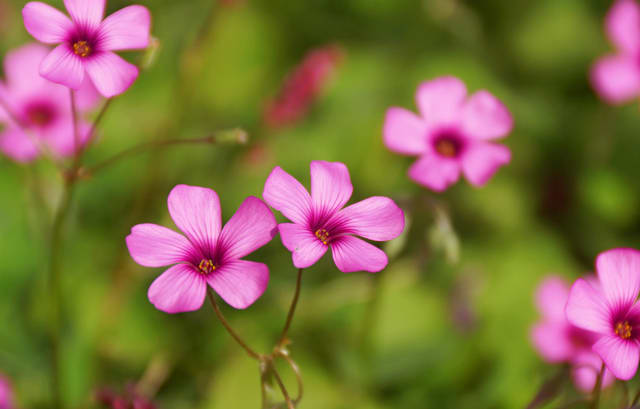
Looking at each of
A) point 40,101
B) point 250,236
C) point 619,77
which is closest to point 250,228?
point 250,236

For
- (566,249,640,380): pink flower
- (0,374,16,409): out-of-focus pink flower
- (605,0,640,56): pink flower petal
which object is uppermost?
(605,0,640,56): pink flower petal

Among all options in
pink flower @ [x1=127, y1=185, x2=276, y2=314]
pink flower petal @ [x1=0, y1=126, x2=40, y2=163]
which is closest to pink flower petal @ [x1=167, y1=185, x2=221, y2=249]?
pink flower @ [x1=127, y1=185, x2=276, y2=314]

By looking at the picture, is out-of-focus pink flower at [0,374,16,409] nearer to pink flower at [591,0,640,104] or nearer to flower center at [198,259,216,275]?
flower center at [198,259,216,275]

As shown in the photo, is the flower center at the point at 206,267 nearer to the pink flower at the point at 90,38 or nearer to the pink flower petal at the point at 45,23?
the pink flower at the point at 90,38

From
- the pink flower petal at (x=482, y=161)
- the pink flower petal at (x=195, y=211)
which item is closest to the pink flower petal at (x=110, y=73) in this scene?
the pink flower petal at (x=195, y=211)

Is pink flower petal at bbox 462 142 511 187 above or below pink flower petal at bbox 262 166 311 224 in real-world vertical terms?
below
